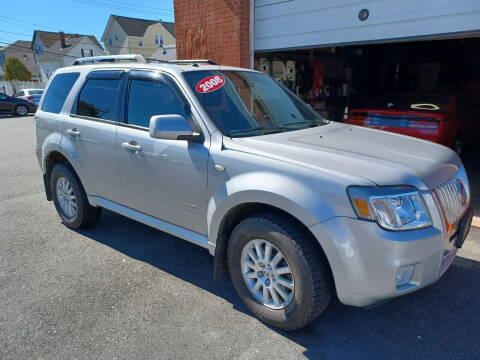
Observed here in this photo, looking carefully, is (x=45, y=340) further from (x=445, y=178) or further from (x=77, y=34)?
(x=77, y=34)

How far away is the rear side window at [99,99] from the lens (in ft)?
12.2

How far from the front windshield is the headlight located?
1108 mm

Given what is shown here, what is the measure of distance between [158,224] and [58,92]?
2.32 meters

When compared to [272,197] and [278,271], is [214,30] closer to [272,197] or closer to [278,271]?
[272,197]

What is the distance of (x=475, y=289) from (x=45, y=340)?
138 inches

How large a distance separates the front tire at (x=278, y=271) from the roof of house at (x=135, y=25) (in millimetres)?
48463

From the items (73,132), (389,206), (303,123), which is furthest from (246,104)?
(73,132)

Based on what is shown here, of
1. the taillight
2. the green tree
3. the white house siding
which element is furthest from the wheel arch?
the green tree

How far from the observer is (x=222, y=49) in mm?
8398

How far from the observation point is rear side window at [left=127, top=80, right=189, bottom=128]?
3205 millimetres

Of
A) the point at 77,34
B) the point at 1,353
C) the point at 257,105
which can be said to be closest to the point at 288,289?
the point at 257,105

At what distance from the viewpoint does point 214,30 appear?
850 cm

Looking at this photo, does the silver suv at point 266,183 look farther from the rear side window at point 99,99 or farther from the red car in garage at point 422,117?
the red car in garage at point 422,117

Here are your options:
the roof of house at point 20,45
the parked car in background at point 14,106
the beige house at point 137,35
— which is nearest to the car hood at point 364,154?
the parked car in background at point 14,106
